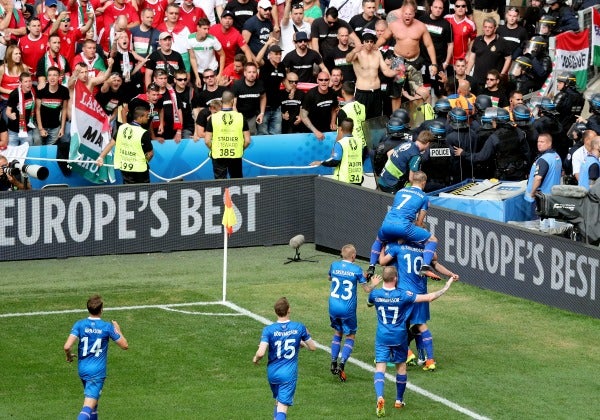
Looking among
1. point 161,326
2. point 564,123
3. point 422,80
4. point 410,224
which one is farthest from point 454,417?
point 422,80

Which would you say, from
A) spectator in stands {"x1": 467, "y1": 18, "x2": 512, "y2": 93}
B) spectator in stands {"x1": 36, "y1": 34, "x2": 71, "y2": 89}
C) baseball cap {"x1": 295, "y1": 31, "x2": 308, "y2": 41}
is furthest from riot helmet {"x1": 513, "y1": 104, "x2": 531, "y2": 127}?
spectator in stands {"x1": 36, "y1": 34, "x2": 71, "y2": 89}

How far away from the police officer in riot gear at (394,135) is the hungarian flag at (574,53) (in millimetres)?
5192

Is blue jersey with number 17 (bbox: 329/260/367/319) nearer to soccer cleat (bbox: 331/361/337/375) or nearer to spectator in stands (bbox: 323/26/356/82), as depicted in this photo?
soccer cleat (bbox: 331/361/337/375)

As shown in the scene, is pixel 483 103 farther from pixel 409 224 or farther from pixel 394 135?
pixel 409 224

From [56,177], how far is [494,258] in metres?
8.75

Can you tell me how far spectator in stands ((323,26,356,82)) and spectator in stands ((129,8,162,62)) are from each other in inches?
138

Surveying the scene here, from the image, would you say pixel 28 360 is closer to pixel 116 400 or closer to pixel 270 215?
pixel 116 400

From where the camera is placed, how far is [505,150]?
2464 centimetres

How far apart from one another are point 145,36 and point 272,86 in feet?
9.02

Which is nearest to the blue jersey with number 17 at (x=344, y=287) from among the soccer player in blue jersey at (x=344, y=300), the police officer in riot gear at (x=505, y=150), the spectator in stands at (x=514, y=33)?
the soccer player in blue jersey at (x=344, y=300)

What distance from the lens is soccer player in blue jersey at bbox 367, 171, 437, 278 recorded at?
18.3m

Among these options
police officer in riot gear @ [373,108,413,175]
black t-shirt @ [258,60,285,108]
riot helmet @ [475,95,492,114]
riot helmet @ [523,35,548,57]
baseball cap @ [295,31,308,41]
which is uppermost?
baseball cap @ [295,31,308,41]

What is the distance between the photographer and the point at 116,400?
16969mm

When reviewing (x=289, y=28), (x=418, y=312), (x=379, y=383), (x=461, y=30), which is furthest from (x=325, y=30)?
(x=379, y=383)
